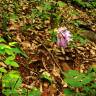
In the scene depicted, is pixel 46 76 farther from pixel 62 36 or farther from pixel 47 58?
pixel 62 36

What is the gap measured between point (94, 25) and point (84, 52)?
1.65m

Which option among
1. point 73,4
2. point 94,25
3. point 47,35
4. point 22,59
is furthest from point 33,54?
point 73,4

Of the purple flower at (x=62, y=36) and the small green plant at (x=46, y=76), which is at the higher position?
the purple flower at (x=62, y=36)

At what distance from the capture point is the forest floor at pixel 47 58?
3.53m

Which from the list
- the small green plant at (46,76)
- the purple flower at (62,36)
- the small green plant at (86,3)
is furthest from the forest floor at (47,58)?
the small green plant at (86,3)

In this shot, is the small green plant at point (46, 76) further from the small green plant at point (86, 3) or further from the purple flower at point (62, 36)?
the small green plant at point (86, 3)

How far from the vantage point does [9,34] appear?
13.7 feet

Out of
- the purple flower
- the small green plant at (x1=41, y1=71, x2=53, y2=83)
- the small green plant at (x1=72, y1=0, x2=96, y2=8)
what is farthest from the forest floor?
the small green plant at (x1=72, y1=0, x2=96, y2=8)

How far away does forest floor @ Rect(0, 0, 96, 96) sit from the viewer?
11.6ft

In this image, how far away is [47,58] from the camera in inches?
157

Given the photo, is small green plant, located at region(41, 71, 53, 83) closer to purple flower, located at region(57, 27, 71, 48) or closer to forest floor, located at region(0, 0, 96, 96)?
forest floor, located at region(0, 0, 96, 96)

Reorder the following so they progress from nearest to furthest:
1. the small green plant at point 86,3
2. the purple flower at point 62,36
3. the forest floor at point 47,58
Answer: the purple flower at point 62,36 < the forest floor at point 47,58 < the small green plant at point 86,3

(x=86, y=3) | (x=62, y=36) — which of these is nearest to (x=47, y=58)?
(x=62, y=36)

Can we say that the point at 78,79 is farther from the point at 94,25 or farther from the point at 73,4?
the point at 73,4
